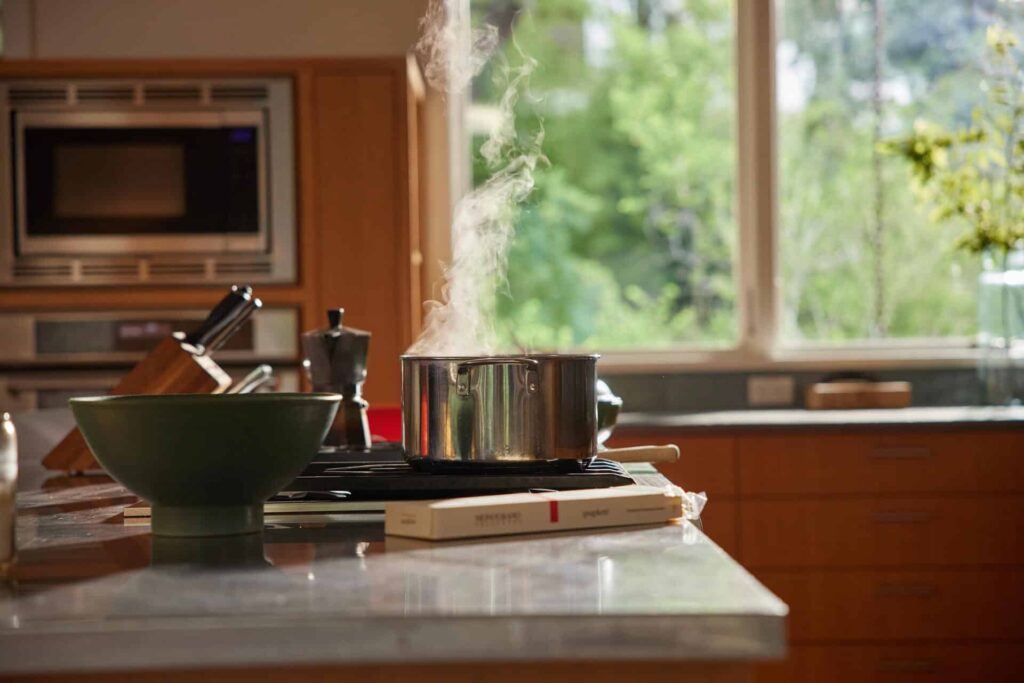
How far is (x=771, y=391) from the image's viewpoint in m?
4.21

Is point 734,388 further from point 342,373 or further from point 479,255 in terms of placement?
point 342,373

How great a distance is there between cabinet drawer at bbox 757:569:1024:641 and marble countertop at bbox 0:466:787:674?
2585 mm

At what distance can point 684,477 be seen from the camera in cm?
350

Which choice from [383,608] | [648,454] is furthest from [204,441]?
[648,454]

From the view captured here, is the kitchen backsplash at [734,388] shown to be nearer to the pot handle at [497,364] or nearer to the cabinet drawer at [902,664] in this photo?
the cabinet drawer at [902,664]

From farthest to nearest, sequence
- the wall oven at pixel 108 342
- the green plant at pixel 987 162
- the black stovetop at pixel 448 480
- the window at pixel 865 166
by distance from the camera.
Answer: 1. the window at pixel 865 166
2. the green plant at pixel 987 162
3. the wall oven at pixel 108 342
4. the black stovetop at pixel 448 480

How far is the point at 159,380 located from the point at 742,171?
291 centimetres

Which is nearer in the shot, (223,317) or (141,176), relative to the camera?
(223,317)

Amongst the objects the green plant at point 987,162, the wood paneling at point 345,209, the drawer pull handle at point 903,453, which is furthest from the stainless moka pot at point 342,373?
the green plant at point 987,162

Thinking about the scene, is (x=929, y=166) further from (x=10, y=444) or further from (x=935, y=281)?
(x=10, y=444)

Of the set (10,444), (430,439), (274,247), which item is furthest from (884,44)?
(10,444)

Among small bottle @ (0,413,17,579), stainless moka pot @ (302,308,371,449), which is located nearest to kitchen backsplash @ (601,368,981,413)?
stainless moka pot @ (302,308,371,449)

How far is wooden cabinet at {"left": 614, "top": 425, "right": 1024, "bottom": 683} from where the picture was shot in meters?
3.43

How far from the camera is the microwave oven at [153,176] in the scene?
3678mm
